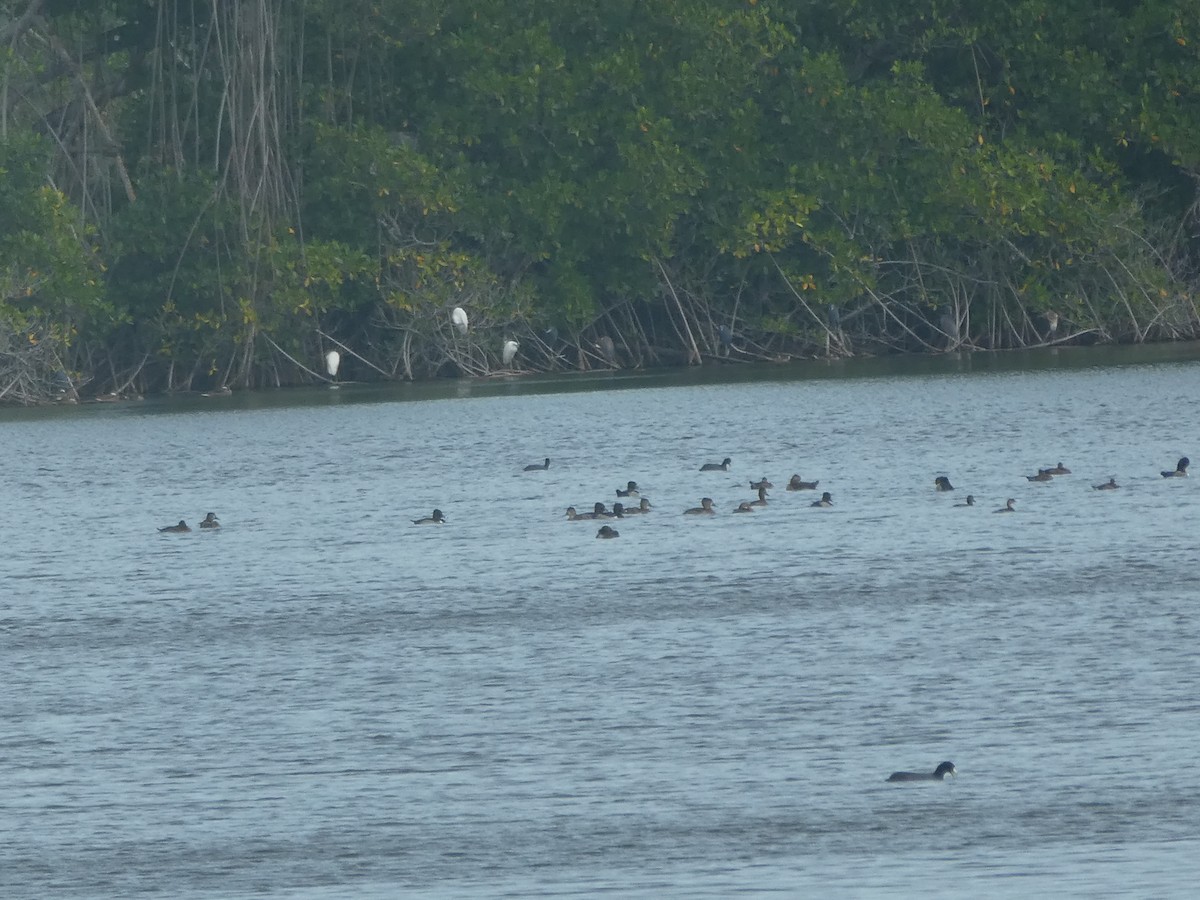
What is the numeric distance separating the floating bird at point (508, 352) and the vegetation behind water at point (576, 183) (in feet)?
0.86

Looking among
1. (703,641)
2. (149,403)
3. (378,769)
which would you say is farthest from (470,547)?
(149,403)

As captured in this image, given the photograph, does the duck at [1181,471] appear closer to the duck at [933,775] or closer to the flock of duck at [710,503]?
the flock of duck at [710,503]

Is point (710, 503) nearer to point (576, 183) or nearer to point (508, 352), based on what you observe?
point (508, 352)

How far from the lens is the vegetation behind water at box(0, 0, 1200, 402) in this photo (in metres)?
45.4

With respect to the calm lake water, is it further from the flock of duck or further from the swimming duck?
the swimming duck

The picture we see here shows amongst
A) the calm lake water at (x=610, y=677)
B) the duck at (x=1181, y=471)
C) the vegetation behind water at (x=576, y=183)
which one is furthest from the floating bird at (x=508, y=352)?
the duck at (x=1181, y=471)

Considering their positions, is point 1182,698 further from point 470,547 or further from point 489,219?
point 489,219

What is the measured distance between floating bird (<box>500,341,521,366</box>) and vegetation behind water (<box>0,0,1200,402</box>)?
0.26 meters

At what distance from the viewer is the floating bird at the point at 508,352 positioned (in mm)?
46375

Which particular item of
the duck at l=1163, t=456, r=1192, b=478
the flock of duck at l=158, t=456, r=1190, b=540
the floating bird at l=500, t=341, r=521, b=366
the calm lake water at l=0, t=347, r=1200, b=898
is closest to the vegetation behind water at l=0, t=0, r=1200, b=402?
the floating bird at l=500, t=341, r=521, b=366

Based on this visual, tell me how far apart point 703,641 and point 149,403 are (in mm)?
28638

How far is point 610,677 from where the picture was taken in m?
15.8

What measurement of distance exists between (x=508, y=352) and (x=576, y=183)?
10.9 ft

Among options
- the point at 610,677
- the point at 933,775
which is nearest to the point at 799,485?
the point at 610,677
